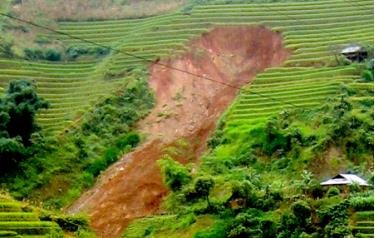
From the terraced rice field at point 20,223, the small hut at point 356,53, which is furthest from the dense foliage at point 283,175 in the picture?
the terraced rice field at point 20,223

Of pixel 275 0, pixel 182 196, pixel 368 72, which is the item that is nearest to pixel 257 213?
pixel 182 196

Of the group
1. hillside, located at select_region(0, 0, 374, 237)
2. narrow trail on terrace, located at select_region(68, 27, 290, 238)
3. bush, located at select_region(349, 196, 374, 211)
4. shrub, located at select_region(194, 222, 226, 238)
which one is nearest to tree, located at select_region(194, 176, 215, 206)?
hillside, located at select_region(0, 0, 374, 237)

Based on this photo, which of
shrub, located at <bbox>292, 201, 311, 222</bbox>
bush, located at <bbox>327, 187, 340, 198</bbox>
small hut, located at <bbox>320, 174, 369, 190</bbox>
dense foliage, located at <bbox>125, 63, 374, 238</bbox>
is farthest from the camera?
small hut, located at <bbox>320, 174, 369, 190</bbox>

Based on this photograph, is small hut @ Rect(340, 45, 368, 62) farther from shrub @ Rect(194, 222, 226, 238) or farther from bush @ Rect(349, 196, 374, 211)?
shrub @ Rect(194, 222, 226, 238)

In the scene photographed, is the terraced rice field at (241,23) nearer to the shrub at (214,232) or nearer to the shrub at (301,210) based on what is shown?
the shrub at (214,232)

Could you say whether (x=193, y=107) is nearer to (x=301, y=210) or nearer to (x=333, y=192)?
(x=333, y=192)

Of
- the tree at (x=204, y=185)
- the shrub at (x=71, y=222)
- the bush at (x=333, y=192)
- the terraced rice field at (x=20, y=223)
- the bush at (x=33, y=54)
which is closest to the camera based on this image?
the terraced rice field at (x=20, y=223)

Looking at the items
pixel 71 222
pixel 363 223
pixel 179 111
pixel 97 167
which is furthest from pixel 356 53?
pixel 71 222
